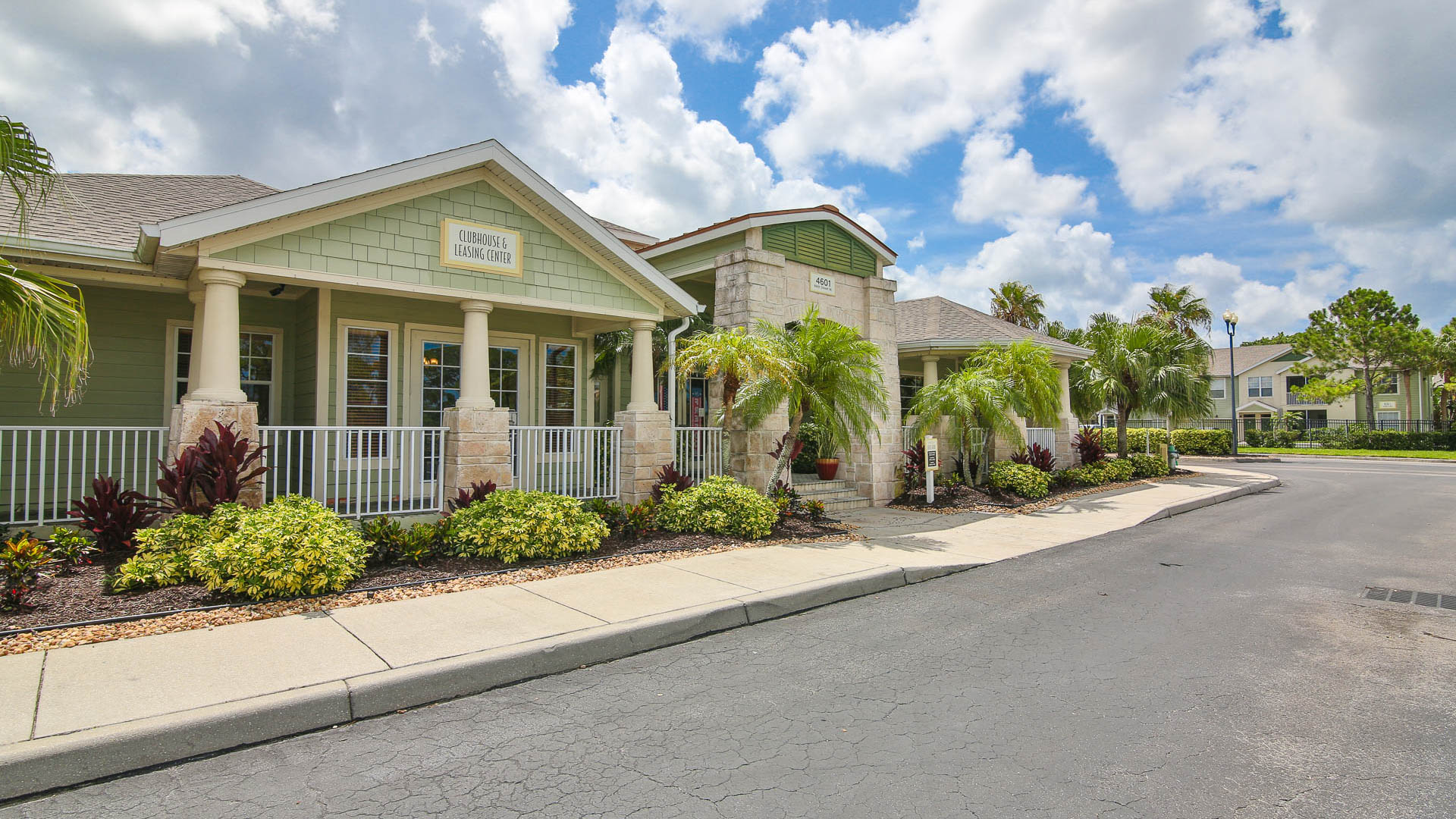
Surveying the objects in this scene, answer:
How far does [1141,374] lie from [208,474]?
20.6m

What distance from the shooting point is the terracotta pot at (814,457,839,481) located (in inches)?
573

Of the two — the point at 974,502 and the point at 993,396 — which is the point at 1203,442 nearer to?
the point at 993,396

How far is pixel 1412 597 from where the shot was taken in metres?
7.25

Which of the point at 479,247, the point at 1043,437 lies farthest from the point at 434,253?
the point at 1043,437

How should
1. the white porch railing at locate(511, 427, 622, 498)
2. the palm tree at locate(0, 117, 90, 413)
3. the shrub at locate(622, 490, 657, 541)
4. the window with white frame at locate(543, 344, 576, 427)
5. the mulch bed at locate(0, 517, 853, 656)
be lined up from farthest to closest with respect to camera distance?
1. the window with white frame at locate(543, 344, 576, 427)
2. the white porch railing at locate(511, 427, 622, 498)
3. the shrub at locate(622, 490, 657, 541)
4. the mulch bed at locate(0, 517, 853, 656)
5. the palm tree at locate(0, 117, 90, 413)

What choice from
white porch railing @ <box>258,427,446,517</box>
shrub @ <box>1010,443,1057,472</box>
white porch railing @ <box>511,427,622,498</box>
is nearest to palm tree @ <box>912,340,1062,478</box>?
shrub @ <box>1010,443,1057,472</box>

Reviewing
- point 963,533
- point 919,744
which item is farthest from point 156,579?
point 963,533

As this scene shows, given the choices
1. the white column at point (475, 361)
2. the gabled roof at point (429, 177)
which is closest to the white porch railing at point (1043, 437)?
the gabled roof at point (429, 177)

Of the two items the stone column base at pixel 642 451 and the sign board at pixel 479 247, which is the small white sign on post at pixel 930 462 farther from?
the sign board at pixel 479 247

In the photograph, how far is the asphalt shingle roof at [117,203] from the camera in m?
8.47

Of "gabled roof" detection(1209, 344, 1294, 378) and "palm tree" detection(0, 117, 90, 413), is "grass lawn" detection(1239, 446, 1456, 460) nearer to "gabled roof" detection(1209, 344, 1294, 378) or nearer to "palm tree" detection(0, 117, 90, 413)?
"gabled roof" detection(1209, 344, 1294, 378)

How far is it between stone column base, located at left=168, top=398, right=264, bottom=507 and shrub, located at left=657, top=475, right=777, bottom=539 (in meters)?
4.81

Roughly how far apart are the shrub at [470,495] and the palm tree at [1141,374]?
55.9ft

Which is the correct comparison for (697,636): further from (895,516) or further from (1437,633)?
(895,516)
